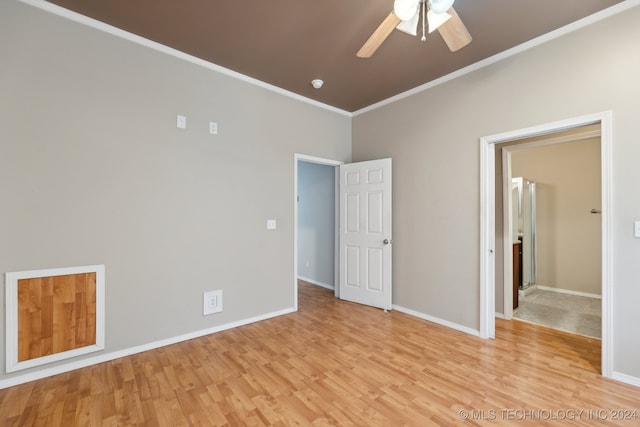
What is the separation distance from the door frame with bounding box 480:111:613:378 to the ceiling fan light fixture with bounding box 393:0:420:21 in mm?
1718

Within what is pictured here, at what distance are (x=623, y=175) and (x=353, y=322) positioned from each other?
2.76 meters

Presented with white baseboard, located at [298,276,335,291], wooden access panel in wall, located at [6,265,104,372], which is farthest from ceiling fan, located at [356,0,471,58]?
white baseboard, located at [298,276,335,291]

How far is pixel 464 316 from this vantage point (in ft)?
9.98

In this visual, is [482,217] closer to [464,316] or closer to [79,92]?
[464,316]

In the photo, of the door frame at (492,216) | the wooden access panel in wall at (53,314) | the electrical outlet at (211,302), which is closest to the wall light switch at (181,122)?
the wooden access panel in wall at (53,314)

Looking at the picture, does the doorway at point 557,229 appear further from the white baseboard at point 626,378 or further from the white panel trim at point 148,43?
the white panel trim at point 148,43

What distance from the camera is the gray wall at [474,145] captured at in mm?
2119

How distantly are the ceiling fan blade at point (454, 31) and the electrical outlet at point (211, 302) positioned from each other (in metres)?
3.08

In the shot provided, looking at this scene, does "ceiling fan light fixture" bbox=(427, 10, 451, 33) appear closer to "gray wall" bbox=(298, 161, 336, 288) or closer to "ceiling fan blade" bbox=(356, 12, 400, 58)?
"ceiling fan blade" bbox=(356, 12, 400, 58)

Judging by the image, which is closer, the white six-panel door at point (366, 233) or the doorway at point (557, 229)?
the white six-panel door at point (366, 233)

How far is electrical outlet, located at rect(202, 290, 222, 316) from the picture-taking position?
9.62 ft

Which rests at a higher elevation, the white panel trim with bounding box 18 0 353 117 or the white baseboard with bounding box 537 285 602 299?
the white panel trim with bounding box 18 0 353 117

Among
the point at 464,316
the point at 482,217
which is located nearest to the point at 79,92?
the point at 482,217

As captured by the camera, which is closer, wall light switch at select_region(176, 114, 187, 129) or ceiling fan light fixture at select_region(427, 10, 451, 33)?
ceiling fan light fixture at select_region(427, 10, 451, 33)
